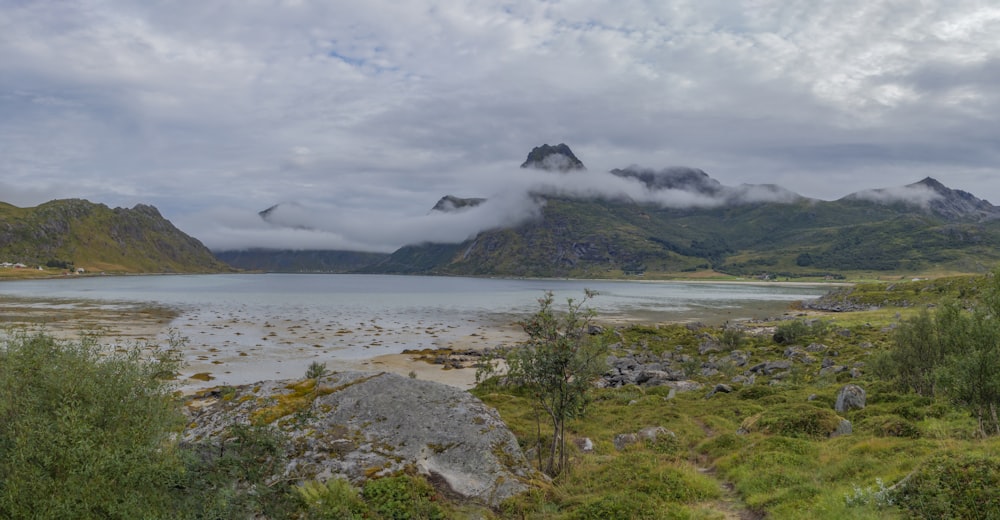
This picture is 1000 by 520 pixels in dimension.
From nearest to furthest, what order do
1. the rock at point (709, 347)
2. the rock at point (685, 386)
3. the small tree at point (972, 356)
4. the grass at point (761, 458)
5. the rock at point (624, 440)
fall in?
the grass at point (761, 458) → the small tree at point (972, 356) → the rock at point (624, 440) → the rock at point (685, 386) → the rock at point (709, 347)

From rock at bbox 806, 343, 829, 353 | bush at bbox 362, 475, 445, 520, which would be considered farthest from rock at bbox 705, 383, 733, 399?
rock at bbox 806, 343, 829, 353

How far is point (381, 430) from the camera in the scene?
Answer: 15.7 meters

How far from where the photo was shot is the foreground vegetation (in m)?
8.20

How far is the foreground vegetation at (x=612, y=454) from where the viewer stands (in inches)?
323

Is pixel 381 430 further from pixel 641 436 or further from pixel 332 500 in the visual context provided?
pixel 641 436

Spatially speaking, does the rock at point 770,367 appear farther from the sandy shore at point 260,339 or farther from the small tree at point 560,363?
the small tree at point 560,363

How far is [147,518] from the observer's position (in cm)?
760

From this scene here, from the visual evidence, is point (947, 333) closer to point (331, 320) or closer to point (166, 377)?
point (166, 377)

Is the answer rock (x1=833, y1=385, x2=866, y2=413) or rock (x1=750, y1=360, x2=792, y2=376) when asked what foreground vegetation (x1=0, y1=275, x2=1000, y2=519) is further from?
rock (x1=750, y1=360, x2=792, y2=376)

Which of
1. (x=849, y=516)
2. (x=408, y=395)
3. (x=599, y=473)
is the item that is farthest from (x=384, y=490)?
(x=849, y=516)

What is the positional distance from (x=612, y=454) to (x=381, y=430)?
10135 mm

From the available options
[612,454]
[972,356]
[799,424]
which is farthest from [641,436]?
[972,356]

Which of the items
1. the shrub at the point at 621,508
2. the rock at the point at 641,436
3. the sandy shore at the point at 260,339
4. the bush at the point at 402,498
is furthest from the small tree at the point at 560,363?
the sandy shore at the point at 260,339

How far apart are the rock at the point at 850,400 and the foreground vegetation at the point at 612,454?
0.45m
